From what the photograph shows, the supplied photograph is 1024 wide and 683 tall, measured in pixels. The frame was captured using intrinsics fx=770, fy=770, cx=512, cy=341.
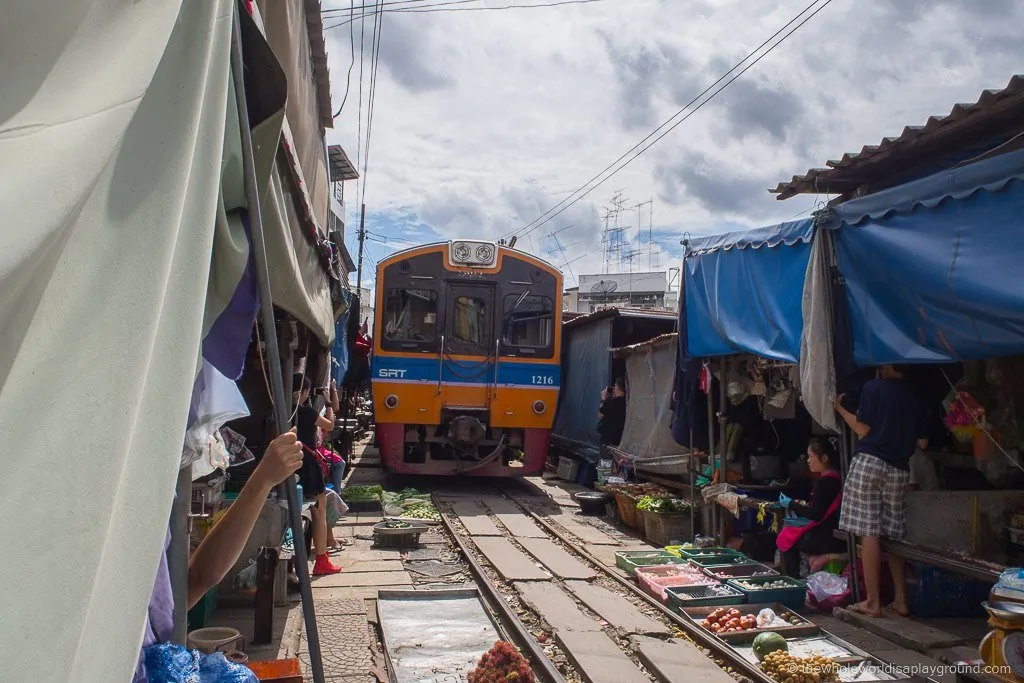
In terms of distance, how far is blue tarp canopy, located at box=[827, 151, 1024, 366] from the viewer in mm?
4285

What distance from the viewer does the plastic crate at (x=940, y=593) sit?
566 centimetres

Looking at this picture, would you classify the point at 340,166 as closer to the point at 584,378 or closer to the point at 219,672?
the point at 584,378

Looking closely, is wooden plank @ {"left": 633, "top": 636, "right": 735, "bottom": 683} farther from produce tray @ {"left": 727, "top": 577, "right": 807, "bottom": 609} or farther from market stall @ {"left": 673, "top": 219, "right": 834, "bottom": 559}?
market stall @ {"left": 673, "top": 219, "right": 834, "bottom": 559}

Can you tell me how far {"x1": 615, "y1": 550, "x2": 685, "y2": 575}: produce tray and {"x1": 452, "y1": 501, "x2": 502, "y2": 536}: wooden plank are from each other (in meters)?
1.83

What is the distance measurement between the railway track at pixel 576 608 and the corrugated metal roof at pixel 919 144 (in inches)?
155

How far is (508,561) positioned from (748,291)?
3.41m

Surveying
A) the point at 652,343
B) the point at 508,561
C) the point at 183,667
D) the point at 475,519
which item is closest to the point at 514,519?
the point at 475,519

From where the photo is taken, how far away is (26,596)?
3.38ft

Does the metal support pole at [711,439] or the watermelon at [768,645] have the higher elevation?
the metal support pole at [711,439]

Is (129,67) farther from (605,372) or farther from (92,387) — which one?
(605,372)

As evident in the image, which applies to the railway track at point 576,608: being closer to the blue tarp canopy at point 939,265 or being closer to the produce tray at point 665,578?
the produce tray at point 665,578

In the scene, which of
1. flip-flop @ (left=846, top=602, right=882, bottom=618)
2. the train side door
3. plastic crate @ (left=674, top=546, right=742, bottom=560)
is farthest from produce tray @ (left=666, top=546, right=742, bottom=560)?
the train side door

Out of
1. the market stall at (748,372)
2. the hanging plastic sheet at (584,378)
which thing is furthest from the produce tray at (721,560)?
the hanging plastic sheet at (584,378)

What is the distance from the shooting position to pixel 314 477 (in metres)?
6.42
